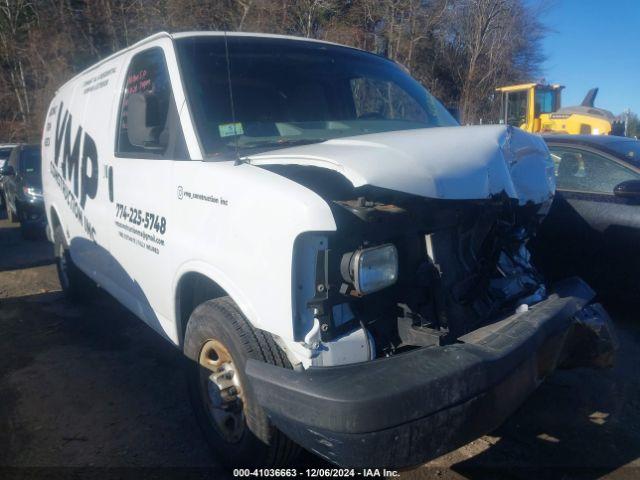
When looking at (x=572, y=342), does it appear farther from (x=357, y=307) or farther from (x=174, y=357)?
(x=174, y=357)

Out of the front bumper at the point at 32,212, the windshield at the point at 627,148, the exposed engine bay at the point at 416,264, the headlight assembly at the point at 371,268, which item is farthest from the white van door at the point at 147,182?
the front bumper at the point at 32,212

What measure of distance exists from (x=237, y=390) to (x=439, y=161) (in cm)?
145

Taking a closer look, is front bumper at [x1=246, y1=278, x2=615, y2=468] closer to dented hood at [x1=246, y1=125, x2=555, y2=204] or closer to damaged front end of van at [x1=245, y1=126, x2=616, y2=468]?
damaged front end of van at [x1=245, y1=126, x2=616, y2=468]

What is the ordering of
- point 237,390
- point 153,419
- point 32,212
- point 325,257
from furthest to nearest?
point 32,212
point 153,419
point 237,390
point 325,257

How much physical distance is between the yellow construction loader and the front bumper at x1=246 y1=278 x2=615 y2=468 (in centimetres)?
1336

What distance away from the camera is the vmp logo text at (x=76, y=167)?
13.9 ft

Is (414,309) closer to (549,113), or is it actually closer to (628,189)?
(628,189)

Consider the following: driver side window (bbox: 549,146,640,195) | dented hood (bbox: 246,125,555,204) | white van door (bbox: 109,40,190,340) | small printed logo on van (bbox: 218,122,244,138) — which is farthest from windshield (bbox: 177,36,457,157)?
driver side window (bbox: 549,146,640,195)

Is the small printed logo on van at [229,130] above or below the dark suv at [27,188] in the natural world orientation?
above

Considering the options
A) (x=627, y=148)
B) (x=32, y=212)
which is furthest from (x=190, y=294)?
(x=32, y=212)

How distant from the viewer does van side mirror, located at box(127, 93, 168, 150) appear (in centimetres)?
297

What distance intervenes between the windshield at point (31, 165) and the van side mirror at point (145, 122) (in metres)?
8.32

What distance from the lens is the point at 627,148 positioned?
488cm

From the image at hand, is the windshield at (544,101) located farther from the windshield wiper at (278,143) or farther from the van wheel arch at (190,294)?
the van wheel arch at (190,294)
